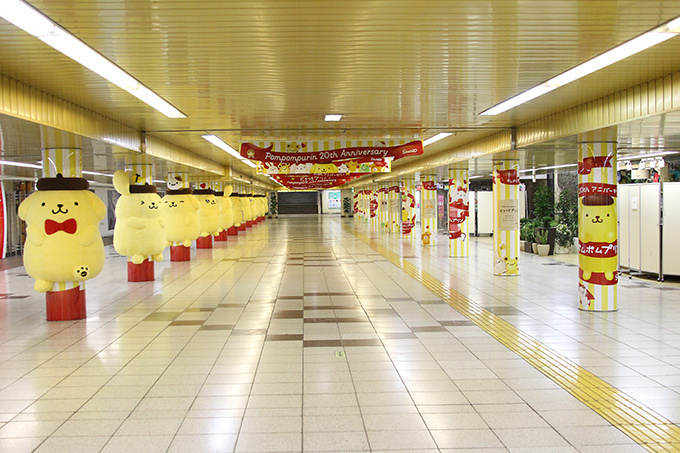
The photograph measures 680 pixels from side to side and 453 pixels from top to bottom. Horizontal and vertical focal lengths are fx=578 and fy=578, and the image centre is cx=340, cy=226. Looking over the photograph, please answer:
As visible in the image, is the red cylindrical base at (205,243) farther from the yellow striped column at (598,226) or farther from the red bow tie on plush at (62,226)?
the yellow striped column at (598,226)

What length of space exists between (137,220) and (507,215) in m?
8.19

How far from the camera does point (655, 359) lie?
6336mm

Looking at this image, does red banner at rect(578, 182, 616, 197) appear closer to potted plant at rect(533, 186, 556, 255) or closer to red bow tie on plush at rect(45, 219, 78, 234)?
red bow tie on plush at rect(45, 219, 78, 234)

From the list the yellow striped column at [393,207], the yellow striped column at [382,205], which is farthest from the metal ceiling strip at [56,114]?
the yellow striped column at [382,205]

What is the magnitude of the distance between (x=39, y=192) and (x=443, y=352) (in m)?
6.24

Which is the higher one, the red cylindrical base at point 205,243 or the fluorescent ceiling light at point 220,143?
the fluorescent ceiling light at point 220,143

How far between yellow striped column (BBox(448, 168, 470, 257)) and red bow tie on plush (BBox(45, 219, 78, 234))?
466 inches

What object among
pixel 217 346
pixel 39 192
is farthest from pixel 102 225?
pixel 217 346

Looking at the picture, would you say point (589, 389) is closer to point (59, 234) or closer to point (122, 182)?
point (59, 234)

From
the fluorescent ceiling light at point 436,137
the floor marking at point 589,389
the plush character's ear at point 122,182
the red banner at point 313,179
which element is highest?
the fluorescent ceiling light at point 436,137

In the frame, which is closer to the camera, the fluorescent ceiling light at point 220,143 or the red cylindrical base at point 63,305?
the red cylindrical base at point 63,305

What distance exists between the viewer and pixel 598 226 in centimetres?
919

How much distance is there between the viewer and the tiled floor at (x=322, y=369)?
434 cm

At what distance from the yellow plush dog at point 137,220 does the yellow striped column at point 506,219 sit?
7.58 meters
